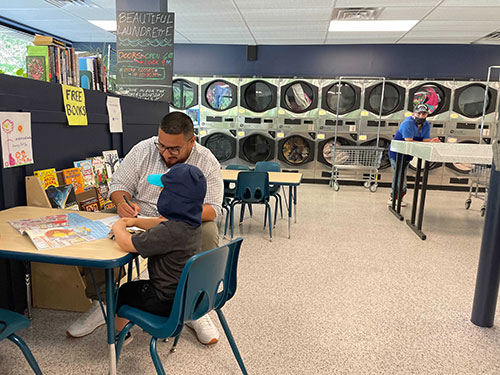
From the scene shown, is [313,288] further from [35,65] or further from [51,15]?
[51,15]

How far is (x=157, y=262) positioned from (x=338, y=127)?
620 centimetres

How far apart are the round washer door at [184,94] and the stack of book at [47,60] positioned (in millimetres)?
5021

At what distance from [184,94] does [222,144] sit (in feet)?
4.25

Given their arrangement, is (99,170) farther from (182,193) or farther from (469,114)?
(469,114)

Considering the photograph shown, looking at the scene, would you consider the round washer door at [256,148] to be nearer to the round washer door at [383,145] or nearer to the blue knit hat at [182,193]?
the round washer door at [383,145]

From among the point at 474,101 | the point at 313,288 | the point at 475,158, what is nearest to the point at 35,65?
the point at 313,288

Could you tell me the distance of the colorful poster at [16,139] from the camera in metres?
1.86

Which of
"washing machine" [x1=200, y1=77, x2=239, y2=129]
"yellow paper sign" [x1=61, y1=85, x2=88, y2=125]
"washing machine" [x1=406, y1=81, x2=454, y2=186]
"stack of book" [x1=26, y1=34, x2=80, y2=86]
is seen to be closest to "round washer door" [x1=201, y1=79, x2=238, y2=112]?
"washing machine" [x1=200, y1=77, x2=239, y2=129]

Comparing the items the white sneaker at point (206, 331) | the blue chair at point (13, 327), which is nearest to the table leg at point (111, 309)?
the blue chair at point (13, 327)

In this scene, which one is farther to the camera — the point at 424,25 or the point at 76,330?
the point at 424,25

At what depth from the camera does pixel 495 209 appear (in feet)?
6.95

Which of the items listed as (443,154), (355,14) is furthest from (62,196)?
(355,14)

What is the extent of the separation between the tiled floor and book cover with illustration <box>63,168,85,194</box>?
80 cm

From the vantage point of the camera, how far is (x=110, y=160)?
2.85 meters
